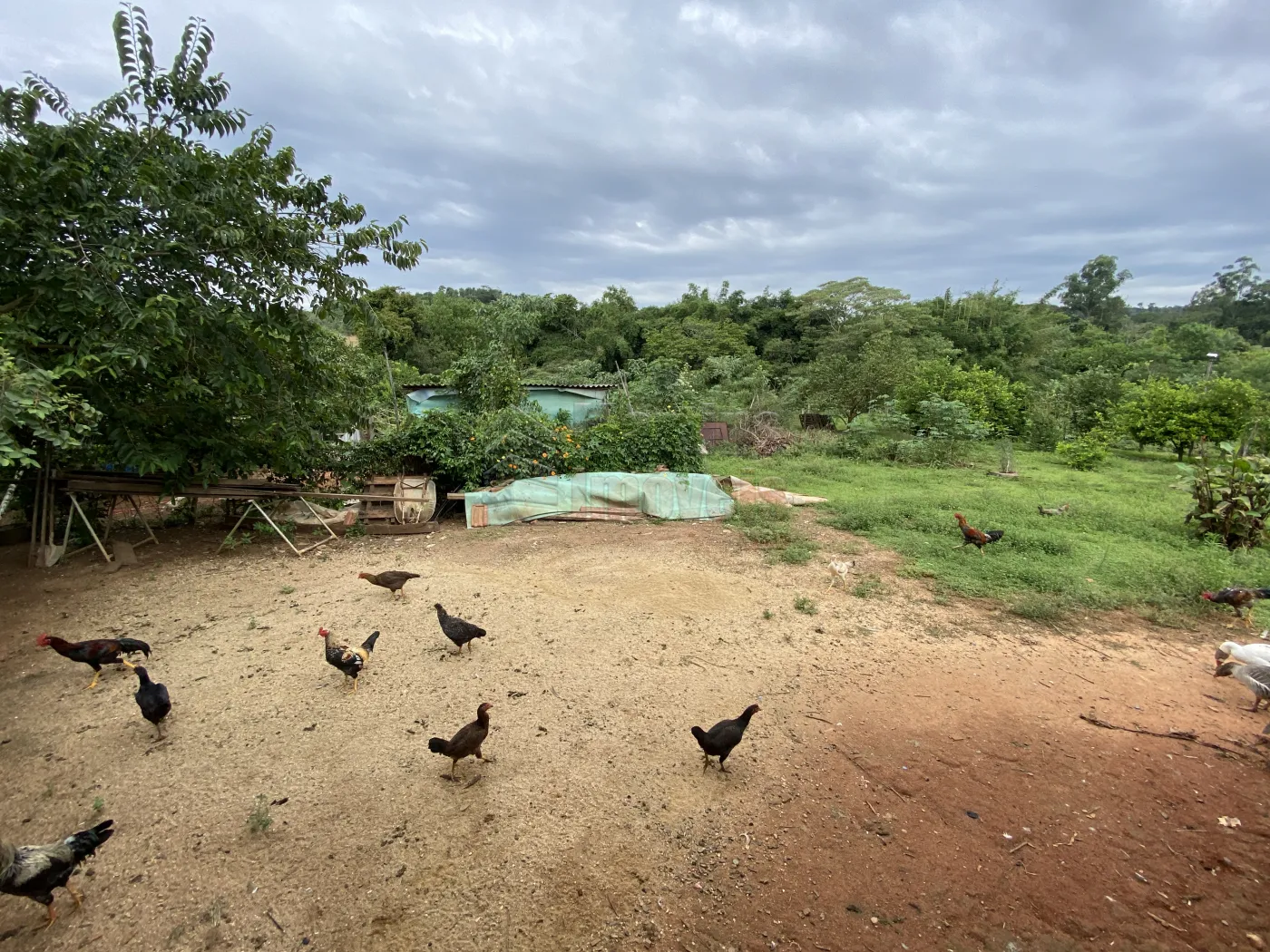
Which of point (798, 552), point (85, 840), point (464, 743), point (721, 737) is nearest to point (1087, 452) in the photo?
point (798, 552)

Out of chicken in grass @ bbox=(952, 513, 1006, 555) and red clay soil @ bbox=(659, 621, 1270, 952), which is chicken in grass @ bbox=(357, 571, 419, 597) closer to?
red clay soil @ bbox=(659, 621, 1270, 952)

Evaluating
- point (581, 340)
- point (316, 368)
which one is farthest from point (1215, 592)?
point (581, 340)

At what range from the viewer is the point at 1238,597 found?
5.63m

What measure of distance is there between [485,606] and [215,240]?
4645 millimetres

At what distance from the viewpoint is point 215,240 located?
5.58 meters

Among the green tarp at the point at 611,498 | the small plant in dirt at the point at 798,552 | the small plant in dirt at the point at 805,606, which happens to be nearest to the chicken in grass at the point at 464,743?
the small plant in dirt at the point at 805,606

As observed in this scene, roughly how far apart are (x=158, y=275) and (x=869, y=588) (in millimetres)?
8378

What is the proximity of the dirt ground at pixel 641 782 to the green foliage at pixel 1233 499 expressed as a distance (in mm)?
3743

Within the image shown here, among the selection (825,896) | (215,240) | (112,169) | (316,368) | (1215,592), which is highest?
(112,169)

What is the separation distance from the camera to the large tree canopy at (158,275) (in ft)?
15.8

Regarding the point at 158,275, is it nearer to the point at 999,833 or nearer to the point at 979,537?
the point at 999,833

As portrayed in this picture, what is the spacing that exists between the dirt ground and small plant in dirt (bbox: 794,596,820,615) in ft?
0.62

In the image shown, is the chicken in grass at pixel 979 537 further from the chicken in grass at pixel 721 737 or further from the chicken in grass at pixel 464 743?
the chicken in grass at pixel 464 743

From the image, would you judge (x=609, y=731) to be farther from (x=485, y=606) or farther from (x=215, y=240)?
(x=215, y=240)
